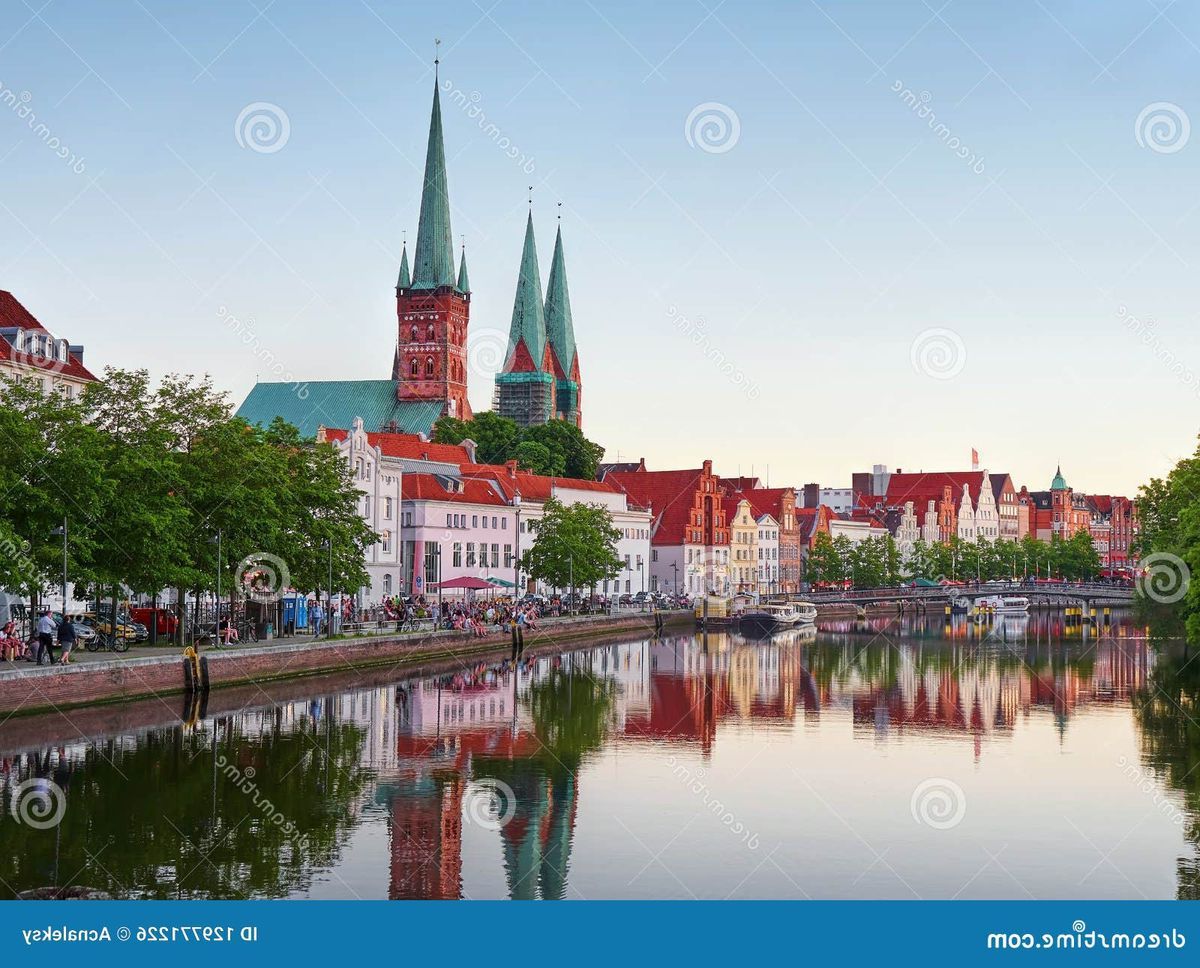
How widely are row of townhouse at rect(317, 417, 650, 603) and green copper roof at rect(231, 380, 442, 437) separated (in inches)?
2249

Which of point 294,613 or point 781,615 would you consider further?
point 781,615

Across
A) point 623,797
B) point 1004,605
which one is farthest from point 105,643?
point 1004,605

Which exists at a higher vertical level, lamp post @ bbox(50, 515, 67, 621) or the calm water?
lamp post @ bbox(50, 515, 67, 621)

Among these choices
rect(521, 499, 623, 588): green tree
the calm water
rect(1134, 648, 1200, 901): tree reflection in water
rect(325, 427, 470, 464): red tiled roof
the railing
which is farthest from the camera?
the railing

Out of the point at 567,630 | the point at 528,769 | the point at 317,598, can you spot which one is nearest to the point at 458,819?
the point at 528,769

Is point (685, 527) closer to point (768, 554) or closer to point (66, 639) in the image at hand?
point (768, 554)

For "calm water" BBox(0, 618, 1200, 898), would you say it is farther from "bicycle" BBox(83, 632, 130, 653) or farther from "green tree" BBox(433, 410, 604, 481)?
"green tree" BBox(433, 410, 604, 481)

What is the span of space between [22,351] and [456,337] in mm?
112387

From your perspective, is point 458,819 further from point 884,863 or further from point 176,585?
point 176,585

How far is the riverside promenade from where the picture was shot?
38.8 meters

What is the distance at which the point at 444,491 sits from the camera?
318 ft

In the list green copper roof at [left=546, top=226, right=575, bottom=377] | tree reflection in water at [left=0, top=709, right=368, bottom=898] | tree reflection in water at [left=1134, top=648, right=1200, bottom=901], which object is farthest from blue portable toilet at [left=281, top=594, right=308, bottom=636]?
green copper roof at [left=546, top=226, right=575, bottom=377]

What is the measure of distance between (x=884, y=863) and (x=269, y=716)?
2094cm

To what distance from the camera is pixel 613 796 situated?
33.8m
